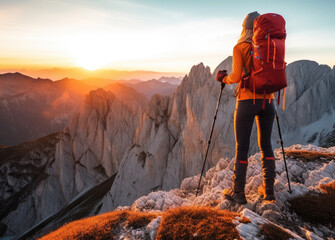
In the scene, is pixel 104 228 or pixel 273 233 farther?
pixel 104 228

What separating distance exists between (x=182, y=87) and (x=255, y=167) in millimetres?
40400

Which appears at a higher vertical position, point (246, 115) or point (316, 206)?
point (246, 115)

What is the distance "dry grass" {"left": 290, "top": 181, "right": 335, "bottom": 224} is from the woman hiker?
32.0 inches

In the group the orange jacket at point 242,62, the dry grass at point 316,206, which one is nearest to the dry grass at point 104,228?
the dry grass at point 316,206

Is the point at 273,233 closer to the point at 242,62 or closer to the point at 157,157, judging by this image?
the point at 242,62

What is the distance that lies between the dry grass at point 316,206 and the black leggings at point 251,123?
179 cm

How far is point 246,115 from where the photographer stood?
5207 millimetres

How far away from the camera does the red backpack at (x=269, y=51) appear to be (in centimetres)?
443

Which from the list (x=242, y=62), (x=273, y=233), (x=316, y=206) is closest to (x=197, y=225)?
(x=273, y=233)

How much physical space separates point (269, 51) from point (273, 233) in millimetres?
4044

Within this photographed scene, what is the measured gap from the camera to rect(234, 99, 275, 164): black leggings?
5.15 m

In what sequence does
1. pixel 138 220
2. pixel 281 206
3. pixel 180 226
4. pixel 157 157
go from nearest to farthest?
pixel 180 226
pixel 281 206
pixel 138 220
pixel 157 157

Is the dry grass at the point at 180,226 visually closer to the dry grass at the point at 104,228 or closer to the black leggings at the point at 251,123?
the dry grass at the point at 104,228

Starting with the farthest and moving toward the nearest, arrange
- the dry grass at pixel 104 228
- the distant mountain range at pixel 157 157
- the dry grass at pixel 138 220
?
the distant mountain range at pixel 157 157 → the dry grass at pixel 138 220 → the dry grass at pixel 104 228
